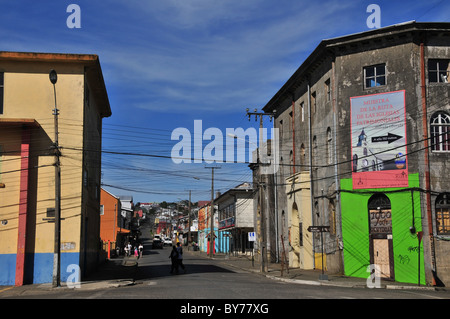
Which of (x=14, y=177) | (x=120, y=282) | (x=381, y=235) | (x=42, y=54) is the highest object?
(x=42, y=54)

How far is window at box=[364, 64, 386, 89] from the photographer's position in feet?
90.2

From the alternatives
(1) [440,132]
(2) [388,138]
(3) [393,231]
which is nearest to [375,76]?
(2) [388,138]

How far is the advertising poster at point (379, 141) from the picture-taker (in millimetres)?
26422

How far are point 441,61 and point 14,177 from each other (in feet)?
72.0

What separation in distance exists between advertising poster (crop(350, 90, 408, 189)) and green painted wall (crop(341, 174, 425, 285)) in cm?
56

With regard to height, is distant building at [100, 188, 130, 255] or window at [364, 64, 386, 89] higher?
window at [364, 64, 386, 89]

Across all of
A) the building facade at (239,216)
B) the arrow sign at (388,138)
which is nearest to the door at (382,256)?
the arrow sign at (388,138)

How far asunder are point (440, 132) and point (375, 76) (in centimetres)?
456

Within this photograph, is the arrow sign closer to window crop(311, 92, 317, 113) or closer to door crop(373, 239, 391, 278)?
door crop(373, 239, 391, 278)

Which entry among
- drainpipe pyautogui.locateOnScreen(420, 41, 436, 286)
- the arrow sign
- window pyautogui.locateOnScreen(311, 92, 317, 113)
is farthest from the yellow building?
drainpipe pyautogui.locateOnScreen(420, 41, 436, 286)
